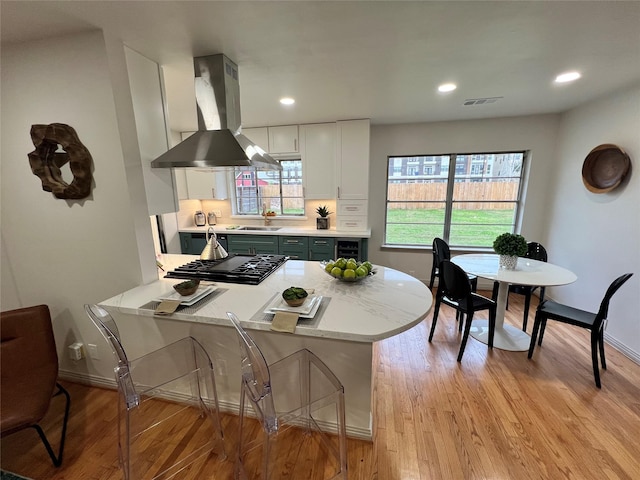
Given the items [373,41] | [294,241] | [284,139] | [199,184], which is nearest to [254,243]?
[294,241]

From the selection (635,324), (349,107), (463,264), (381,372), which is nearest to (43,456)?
(381,372)

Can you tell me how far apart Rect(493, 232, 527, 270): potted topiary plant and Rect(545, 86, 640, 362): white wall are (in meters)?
0.98

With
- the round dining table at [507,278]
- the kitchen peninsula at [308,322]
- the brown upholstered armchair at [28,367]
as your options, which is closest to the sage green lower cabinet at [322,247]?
the round dining table at [507,278]

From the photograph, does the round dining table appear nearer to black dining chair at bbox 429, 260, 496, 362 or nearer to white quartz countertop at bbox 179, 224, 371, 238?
black dining chair at bbox 429, 260, 496, 362

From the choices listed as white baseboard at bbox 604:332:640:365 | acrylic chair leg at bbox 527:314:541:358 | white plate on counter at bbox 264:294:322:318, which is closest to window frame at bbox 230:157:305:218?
white plate on counter at bbox 264:294:322:318

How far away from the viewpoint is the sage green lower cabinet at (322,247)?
3685mm

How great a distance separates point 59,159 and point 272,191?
2828 mm

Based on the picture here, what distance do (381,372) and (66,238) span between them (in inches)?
102

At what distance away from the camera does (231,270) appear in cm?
196

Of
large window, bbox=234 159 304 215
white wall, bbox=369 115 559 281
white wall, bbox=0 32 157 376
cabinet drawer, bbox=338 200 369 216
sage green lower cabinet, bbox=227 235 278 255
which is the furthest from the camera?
large window, bbox=234 159 304 215

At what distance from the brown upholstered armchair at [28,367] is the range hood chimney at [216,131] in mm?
1254

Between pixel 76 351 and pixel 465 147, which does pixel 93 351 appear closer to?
pixel 76 351

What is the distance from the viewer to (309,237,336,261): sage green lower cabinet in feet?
12.1

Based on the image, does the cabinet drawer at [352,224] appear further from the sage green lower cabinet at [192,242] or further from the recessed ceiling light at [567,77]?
the recessed ceiling light at [567,77]
